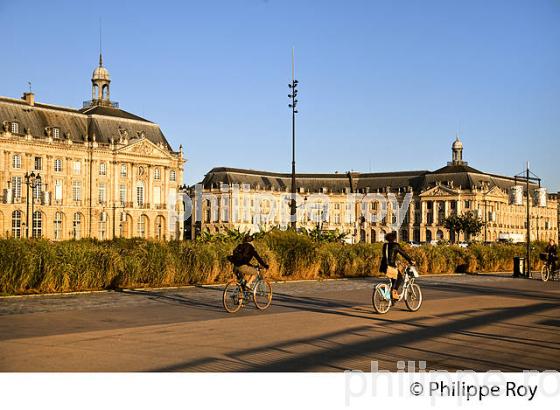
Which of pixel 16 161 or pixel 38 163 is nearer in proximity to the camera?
pixel 16 161

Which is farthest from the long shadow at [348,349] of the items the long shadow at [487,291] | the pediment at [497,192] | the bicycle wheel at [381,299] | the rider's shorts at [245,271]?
the pediment at [497,192]

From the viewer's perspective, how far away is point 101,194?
84.3 metres

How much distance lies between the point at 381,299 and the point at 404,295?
703mm

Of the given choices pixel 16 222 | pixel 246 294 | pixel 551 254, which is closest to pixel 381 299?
pixel 246 294

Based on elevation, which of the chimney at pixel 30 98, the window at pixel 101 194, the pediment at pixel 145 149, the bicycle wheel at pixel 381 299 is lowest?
→ the bicycle wheel at pixel 381 299

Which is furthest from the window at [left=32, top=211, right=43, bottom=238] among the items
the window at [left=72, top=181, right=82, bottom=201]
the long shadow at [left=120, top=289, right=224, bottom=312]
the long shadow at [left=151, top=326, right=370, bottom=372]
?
the long shadow at [left=151, top=326, right=370, bottom=372]

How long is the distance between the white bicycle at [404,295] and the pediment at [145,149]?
2869 inches

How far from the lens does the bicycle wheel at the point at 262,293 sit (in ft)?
45.9

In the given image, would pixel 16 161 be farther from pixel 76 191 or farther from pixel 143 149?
pixel 143 149

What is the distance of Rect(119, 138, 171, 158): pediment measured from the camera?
8469cm

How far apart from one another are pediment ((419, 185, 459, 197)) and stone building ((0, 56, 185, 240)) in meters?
51.0

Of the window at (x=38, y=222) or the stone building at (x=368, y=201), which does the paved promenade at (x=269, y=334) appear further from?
the stone building at (x=368, y=201)
